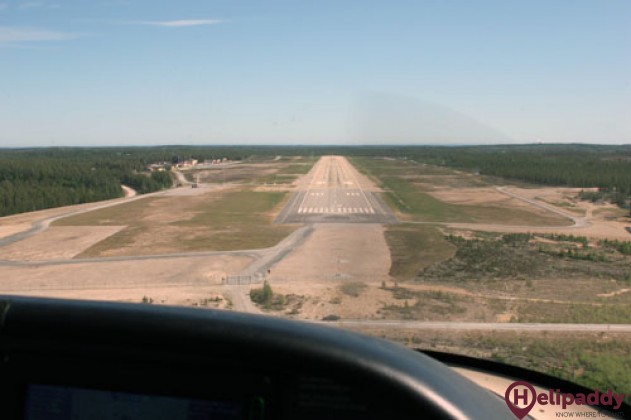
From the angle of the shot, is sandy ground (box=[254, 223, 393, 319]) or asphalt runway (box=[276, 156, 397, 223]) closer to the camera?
sandy ground (box=[254, 223, 393, 319])

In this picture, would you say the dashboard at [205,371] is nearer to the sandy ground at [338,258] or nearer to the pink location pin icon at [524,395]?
the pink location pin icon at [524,395]

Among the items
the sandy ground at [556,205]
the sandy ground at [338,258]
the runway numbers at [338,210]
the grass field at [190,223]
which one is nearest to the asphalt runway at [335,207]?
the runway numbers at [338,210]

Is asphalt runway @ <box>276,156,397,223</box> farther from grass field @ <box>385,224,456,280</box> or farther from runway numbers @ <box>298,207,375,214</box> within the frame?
grass field @ <box>385,224,456,280</box>

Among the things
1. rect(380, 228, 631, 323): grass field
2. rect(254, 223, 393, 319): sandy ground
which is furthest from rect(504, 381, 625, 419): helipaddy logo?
rect(254, 223, 393, 319): sandy ground

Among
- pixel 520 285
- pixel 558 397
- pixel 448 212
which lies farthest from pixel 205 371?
pixel 448 212

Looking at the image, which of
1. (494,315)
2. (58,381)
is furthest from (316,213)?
(58,381)
